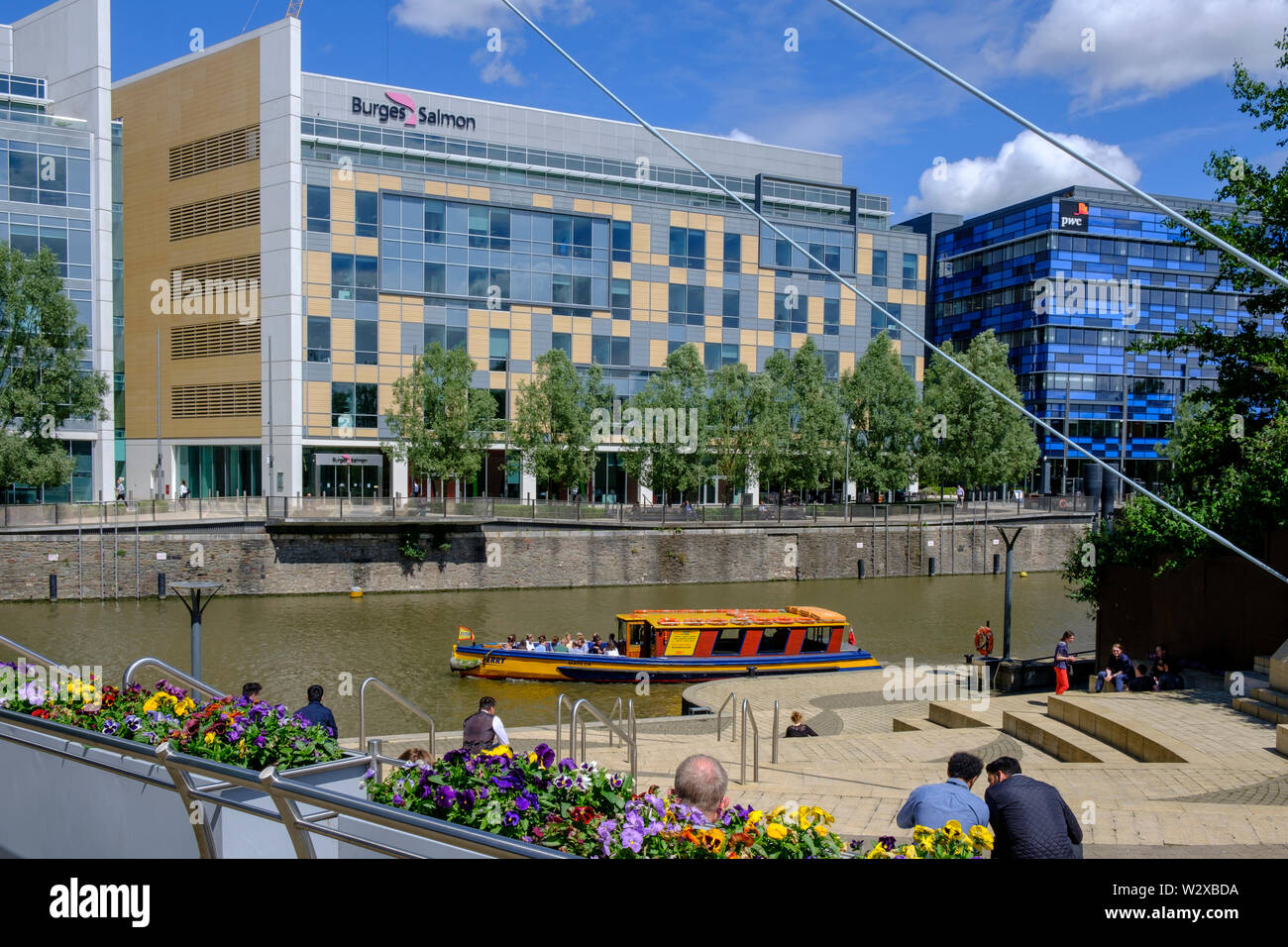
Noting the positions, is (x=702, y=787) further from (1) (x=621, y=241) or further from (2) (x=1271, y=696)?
(1) (x=621, y=241)

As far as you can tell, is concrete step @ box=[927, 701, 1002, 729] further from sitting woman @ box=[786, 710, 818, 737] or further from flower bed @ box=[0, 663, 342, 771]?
flower bed @ box=[0, 663, 342, 771]

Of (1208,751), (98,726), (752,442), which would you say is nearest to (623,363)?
(752,442)

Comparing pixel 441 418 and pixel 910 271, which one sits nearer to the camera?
pixel 441 418

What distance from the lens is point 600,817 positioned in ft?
14.4

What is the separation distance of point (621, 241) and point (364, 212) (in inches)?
552

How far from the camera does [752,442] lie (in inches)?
1986

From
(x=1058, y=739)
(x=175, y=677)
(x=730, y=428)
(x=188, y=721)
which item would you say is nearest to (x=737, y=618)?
(x=1058, y=739)

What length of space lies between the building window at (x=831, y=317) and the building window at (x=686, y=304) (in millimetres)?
8276

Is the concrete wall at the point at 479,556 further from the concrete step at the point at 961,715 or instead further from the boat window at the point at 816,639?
the concrete step at the point at 961,715

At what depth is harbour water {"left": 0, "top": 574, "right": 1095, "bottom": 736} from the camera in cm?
2434

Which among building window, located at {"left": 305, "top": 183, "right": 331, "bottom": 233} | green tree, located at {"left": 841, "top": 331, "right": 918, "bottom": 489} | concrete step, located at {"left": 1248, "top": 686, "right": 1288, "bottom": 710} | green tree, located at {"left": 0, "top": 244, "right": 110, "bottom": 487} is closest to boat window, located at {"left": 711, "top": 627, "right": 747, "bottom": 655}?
concrete step, located at {"left": 1248, "top": 686, "right": 1288, "bottom": 710}

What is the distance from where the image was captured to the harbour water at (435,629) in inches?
958
